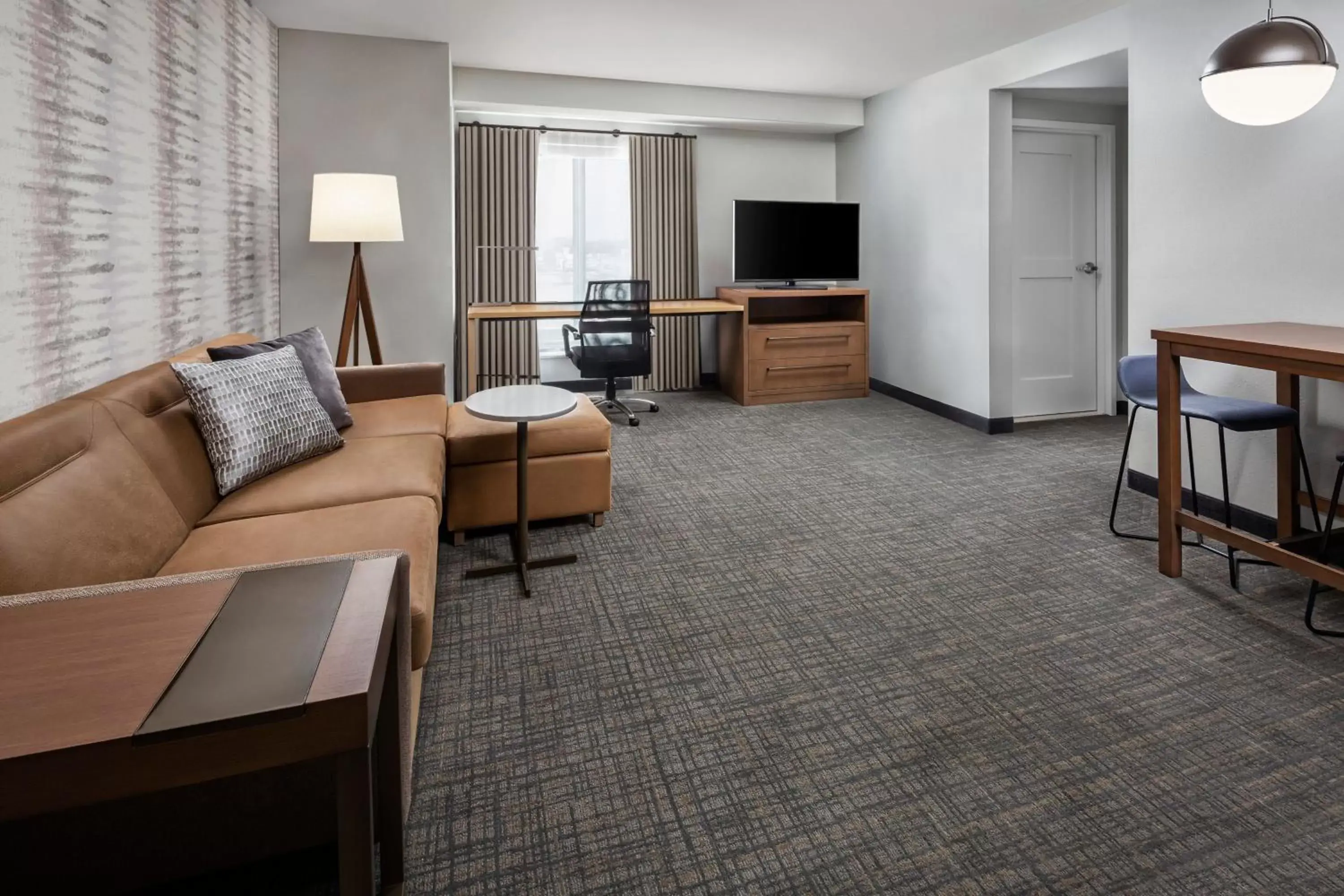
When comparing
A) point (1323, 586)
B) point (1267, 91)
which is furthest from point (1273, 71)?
point (1323, 586)

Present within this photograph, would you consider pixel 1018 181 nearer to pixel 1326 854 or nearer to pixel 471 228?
pixel 471 228

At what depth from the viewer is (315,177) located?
3898 millimetres

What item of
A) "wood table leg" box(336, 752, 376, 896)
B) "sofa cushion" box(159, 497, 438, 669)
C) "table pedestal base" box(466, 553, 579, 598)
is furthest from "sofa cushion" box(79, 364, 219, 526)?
"wood table leg" box(336, 752, 376, 896)

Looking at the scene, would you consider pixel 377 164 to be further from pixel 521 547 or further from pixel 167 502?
pixel 167 502

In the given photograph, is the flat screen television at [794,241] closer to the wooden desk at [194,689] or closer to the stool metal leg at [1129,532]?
the stool metal leg at [1129,532]

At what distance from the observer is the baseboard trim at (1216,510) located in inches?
122

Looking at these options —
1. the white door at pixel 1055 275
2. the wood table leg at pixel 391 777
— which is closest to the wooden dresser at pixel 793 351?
the white door at pixel 1055 275

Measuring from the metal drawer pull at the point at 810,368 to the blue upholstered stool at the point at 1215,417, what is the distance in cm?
278

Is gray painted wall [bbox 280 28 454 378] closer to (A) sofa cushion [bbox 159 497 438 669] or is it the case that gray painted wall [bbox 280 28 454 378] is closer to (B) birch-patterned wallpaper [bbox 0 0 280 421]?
(B) birch-patterned wallpaper [bbox 0 0 280 421]

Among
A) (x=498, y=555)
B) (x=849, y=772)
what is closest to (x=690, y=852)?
(x=849, y=772)

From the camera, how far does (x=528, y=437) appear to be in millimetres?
3107

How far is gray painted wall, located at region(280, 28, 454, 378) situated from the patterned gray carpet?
7.24 feet

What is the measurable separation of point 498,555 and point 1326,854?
8.19ft

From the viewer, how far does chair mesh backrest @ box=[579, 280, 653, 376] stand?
513cm
